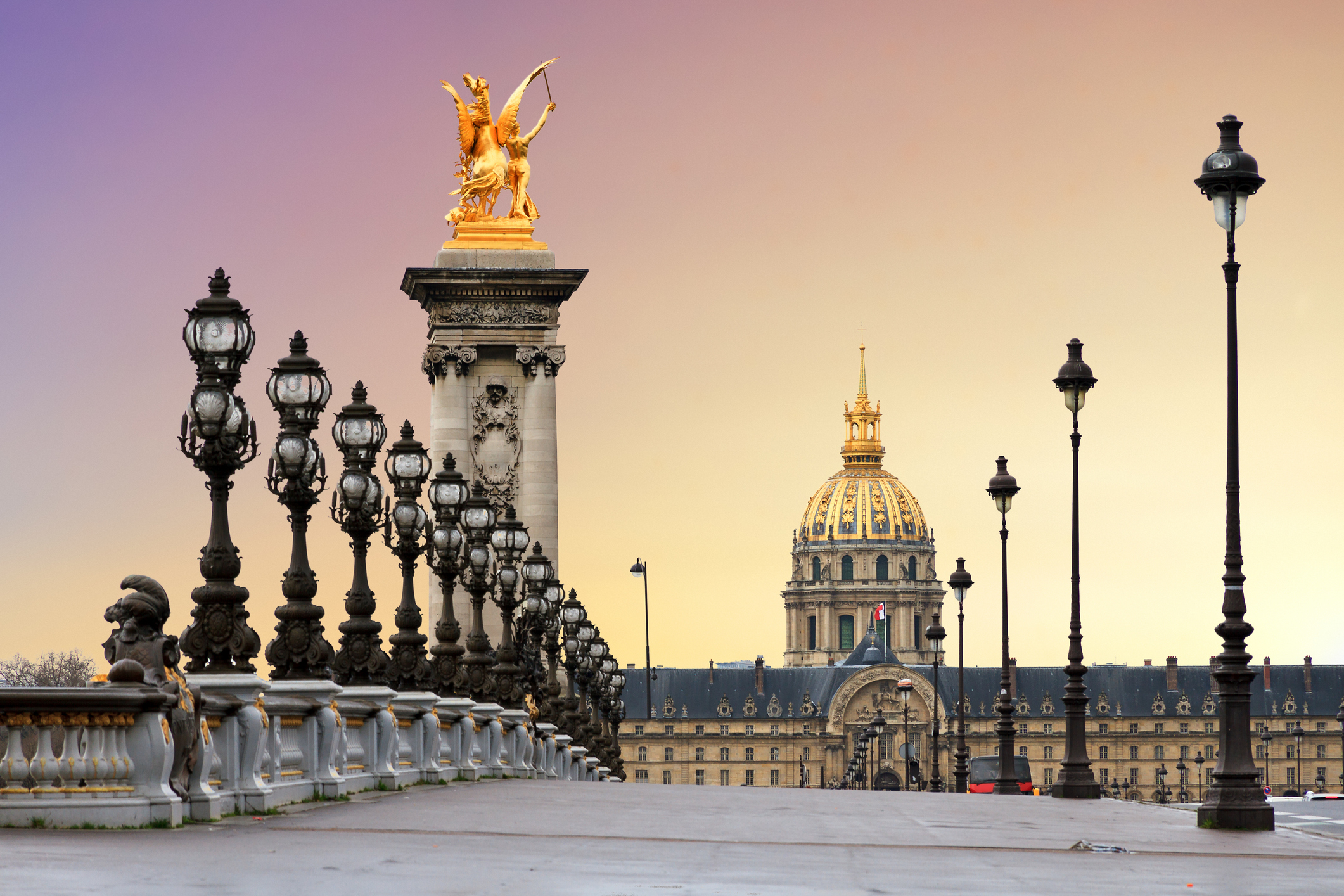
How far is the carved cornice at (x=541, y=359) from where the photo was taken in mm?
78875

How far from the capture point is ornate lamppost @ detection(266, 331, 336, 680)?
84.5 ft

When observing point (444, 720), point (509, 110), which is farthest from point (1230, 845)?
point (509, 110)

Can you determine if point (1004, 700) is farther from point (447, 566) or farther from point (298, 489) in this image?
point (298, 489)

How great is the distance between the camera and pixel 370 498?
30750 mm

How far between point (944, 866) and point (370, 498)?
14.3m

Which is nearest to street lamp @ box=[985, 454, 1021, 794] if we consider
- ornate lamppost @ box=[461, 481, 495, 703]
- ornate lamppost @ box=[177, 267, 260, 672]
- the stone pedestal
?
ornate lamppost @ box=[461, 481, 495, 703]

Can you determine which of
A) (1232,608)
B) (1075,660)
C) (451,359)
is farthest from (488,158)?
(1232,608)

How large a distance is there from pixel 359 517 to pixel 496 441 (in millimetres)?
48313

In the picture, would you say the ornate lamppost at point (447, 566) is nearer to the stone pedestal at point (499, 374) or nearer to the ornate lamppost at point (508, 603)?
the ornate lamppost at point (508, 603)

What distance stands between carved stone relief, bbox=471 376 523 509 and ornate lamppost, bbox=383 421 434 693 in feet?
140

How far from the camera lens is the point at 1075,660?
4422cm

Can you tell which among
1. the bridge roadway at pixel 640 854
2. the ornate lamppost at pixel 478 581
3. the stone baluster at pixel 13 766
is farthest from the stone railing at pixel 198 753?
the ornate lamppost at pixel 478 581

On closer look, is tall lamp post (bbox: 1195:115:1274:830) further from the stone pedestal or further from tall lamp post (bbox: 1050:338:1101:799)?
the stone pedestal

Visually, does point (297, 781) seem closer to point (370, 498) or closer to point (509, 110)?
A: point (370, 498)
